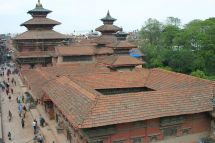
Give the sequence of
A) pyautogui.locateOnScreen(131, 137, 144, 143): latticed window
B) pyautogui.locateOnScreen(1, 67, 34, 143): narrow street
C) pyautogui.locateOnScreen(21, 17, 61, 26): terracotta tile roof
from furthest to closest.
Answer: pyautogui.locateOnScreen(21, 17, 61, 26): terracotta tile roof
pyautogui.locateOnScreen(1, 67, 34, 143): narrow street
pyautogui.locateOnScreen(131, 137, 144, 143): latticed window

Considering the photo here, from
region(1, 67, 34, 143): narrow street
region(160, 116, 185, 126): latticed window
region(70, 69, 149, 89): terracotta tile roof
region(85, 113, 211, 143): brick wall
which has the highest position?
region(70, 69, 149, 89): terracotta tile roof

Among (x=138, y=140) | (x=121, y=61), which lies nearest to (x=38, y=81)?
(x=121, y=61)

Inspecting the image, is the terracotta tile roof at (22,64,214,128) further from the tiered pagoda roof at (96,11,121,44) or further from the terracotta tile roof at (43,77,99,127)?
the tiered pagoda roof at (96,11,121,44)

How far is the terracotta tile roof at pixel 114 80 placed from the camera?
25469mm

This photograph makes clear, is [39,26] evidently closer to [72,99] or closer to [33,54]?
[33,54]

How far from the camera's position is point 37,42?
154ft

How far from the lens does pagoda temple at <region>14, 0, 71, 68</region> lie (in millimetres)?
46625

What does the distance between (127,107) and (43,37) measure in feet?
103

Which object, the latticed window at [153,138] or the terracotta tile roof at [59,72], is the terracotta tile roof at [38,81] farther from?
the latticed window at [153,138]

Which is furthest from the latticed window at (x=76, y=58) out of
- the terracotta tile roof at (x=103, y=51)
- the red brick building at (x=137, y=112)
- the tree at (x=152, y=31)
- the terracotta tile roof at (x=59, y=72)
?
the tree at (x=152, y=31)

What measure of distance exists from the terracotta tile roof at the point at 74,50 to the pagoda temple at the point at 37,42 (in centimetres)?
511

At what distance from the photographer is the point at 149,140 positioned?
19.3 metres

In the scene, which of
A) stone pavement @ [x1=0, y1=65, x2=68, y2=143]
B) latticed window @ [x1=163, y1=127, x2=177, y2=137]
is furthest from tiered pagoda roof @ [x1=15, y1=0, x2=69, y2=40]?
latticed window @ [x1=163, y1=127, x2=177, y2=137]

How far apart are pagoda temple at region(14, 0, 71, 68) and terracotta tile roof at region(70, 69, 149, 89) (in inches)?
781
